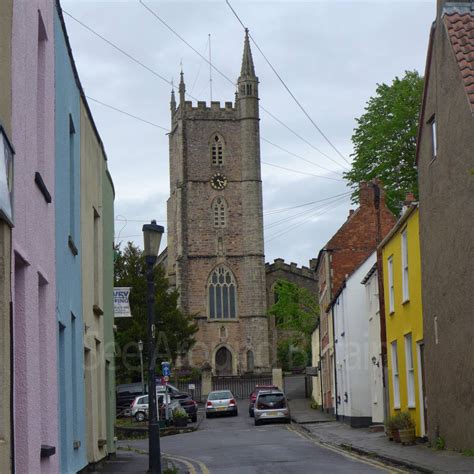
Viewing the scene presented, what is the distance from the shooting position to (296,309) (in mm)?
72500

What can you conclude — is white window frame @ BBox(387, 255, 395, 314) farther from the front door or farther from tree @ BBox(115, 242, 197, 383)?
the front door

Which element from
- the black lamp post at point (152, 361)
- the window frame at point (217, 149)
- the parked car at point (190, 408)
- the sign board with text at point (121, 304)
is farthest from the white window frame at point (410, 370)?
the window frame at point (217, 149)

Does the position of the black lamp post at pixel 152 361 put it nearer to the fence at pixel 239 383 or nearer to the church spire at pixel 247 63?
the fence at pixel 239 383

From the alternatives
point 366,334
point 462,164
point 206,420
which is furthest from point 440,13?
point 206,420

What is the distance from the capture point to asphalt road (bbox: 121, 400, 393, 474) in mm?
17844

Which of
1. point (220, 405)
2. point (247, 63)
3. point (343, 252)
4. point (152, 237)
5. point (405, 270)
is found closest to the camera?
point (152, 237)

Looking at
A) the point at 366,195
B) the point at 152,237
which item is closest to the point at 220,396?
the point at 366,195

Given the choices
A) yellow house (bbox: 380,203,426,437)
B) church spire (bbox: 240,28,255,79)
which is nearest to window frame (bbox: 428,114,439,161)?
yellow house (bbox: 380,203,426,437)

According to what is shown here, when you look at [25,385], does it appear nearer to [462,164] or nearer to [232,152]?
[462,164]

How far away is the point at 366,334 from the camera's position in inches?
1476

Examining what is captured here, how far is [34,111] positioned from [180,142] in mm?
82196

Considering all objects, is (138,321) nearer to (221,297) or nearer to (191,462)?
(221,297)

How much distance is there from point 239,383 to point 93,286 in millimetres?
56036

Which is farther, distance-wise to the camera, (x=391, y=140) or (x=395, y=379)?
(x=391, y=140)
